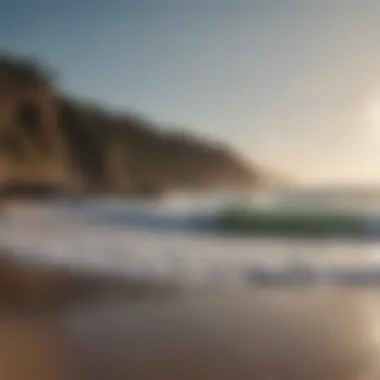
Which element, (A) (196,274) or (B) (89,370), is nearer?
(B) (89,370)

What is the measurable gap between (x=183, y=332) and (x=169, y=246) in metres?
0.33

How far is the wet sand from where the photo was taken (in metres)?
0.89

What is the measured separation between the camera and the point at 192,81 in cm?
128

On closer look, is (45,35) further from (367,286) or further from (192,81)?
(367,286)

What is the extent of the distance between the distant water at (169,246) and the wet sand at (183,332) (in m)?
0.06

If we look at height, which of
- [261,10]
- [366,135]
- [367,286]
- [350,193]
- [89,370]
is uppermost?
[261,10]

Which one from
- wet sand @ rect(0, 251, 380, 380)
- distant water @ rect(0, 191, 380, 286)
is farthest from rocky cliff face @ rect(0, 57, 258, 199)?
wet sand @ rect(0, 251, 380, 380)

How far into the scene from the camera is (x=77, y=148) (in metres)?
1.39

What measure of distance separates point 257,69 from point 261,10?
15 cm

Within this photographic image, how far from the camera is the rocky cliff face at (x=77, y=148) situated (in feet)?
4.33

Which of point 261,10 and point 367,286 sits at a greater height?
point 261,10

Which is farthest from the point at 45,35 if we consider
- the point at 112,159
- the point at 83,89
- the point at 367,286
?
the point at 367,286

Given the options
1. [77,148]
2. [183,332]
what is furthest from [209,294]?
[77,148]

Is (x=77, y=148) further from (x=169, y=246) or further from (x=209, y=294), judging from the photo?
(x=209, y=294)
